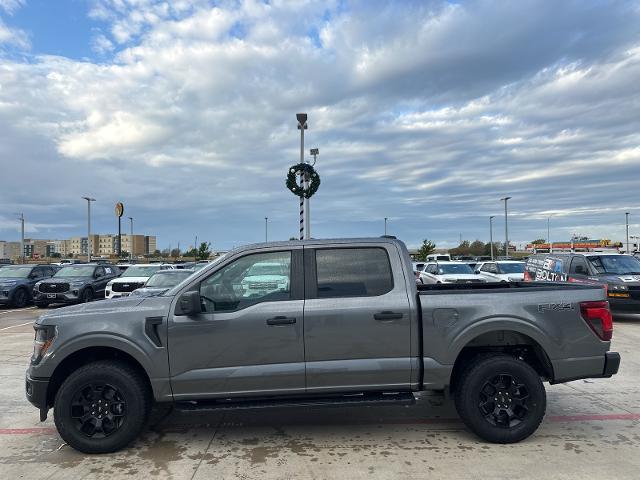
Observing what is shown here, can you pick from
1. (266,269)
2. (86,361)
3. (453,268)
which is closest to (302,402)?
(266,269)

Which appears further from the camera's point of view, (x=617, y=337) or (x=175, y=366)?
(x=617, y=337)

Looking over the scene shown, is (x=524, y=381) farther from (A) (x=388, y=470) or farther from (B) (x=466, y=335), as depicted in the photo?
(A) (x=388, y=470)

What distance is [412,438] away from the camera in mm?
4730

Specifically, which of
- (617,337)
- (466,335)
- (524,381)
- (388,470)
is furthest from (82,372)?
(617,337)

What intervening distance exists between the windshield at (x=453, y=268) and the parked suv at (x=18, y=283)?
15374mm

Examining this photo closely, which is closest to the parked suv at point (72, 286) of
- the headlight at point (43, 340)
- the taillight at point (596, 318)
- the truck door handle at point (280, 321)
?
the headlight at point (43, 340)

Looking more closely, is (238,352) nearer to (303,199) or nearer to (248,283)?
(248,283)

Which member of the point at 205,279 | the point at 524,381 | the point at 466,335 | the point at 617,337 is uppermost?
the point at 205,279

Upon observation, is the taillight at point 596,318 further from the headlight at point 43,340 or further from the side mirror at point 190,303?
the headlight at point 43,340

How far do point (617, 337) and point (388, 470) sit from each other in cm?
820

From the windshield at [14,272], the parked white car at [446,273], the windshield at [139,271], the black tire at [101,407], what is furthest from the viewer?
the windshield at [14,272]

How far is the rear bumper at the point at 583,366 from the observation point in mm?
4617

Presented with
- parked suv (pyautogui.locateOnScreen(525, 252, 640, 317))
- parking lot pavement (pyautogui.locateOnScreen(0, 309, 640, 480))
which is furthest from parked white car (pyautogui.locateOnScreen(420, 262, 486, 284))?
parking lot pavement (pyautogui.locateOnScreen(0, 309, 640, 480))

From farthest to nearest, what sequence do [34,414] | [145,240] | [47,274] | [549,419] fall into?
[145,240] < [47,274] < [34,414] < [549,419]
